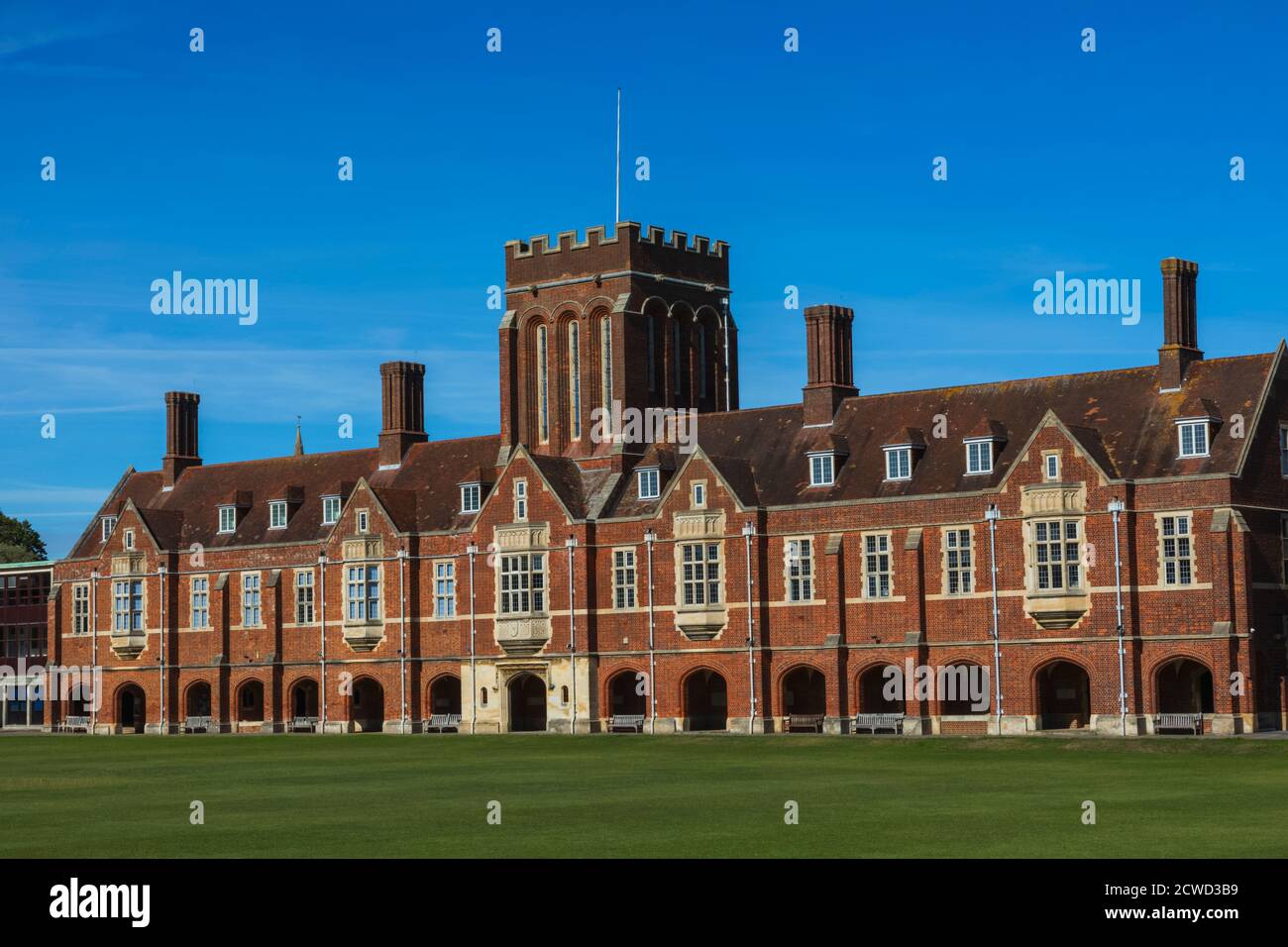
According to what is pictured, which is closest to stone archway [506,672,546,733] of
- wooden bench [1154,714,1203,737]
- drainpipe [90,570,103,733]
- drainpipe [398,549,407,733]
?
drainpipe [398,549,407,733]

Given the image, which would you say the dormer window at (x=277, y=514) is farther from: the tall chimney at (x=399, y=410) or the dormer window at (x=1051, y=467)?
the dormer window at (x=1051, y=467)

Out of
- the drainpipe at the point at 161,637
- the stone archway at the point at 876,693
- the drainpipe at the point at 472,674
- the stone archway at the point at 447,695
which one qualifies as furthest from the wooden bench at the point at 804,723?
the drainpipe at the point at 161,637

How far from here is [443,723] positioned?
70312mm

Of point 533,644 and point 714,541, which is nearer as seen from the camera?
point 714,541

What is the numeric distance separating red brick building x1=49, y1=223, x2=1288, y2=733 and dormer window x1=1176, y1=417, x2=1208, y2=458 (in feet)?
0.53

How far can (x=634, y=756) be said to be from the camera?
48000mm

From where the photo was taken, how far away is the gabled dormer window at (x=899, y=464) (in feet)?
200

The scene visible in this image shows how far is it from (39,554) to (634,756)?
95110mm

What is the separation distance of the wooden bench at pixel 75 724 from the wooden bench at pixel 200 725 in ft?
17.8

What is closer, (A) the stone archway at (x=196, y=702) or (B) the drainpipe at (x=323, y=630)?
(B) the drainpipe at (x=323, y=630)
